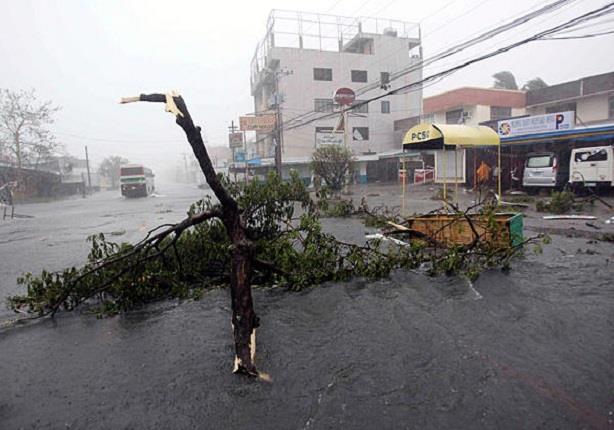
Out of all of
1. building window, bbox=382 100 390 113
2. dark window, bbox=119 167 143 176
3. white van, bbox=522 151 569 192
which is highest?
building window, bbox=382 100 390 113

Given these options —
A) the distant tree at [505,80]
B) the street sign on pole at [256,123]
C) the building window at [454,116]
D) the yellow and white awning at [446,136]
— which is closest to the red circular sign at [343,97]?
the street sign on pole at [256,123]

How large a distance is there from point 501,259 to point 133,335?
215 inches

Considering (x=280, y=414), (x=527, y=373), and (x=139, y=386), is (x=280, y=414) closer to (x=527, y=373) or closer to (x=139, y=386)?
(x=139, y=386)

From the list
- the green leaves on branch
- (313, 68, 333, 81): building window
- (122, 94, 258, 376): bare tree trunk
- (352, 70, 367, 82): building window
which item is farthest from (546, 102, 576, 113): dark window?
(122, 94, 258, 376): bare tree trunk

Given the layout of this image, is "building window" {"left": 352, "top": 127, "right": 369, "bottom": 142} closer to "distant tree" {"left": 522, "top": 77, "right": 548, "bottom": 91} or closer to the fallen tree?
"distant tree" {"left": 522, "top": 77, "right": 548, "bottom": 91}

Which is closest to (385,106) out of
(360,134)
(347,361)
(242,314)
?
(360,134)

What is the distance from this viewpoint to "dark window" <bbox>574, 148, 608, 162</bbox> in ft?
50.9

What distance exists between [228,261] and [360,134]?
43674mm

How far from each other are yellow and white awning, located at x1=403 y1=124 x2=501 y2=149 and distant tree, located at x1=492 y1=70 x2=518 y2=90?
50.9 meters

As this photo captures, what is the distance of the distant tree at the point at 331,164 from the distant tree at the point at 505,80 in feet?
139

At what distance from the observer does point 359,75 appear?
1946 inches

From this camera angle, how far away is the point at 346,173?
2509cm

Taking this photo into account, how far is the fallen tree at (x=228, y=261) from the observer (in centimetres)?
504

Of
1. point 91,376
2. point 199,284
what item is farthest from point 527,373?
point 199,284
